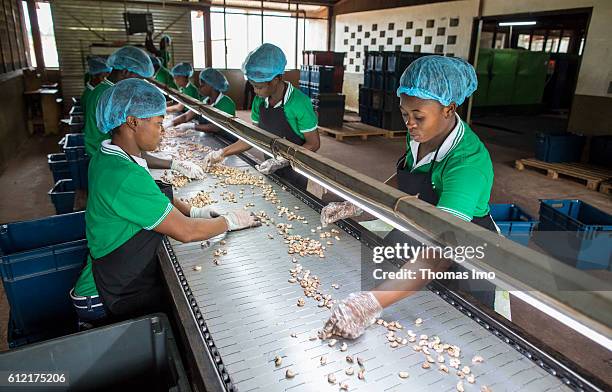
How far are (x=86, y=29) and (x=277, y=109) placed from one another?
1099 centimetres

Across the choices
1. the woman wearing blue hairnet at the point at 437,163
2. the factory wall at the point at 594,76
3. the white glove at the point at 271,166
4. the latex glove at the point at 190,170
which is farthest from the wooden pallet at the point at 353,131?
the woman wearing blue hairnet at the point at 437,163

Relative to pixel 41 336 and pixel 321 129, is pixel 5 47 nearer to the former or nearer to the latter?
pixel 321 129

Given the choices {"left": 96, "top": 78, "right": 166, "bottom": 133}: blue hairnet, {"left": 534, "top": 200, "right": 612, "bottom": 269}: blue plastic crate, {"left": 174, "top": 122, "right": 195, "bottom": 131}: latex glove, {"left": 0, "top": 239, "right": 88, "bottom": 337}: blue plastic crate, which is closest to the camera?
{"left": 96, "top": 78, "right": 166, "bottom": 133}: blue hairnet

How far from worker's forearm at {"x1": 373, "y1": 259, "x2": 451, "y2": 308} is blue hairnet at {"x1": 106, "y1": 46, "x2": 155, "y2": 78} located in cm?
339

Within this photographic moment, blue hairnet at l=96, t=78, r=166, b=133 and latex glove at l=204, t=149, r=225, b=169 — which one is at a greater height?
blue hairnet at l=96, t=78, r=166, b=133

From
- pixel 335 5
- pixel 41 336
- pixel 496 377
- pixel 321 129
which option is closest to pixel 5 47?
pixel 321 129

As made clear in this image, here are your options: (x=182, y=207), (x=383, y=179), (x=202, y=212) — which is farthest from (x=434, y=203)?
(x=383, y=179)

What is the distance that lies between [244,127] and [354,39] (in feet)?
40.5

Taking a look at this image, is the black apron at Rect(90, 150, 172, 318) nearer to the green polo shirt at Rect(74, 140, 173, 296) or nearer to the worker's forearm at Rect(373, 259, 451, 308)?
the green polo shirt at Rect(74, 140, 173, 296)

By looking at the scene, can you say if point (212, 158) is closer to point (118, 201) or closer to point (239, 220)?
point (239, 220)

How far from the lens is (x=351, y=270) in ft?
5.95

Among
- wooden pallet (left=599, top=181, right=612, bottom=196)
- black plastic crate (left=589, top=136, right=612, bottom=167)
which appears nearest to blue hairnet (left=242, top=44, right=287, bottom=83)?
wooden pallet (left=599, top=181, right=612, bottom=196)

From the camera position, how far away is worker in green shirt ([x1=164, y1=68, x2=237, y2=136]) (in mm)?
4891

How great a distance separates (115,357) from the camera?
4.52 feet
